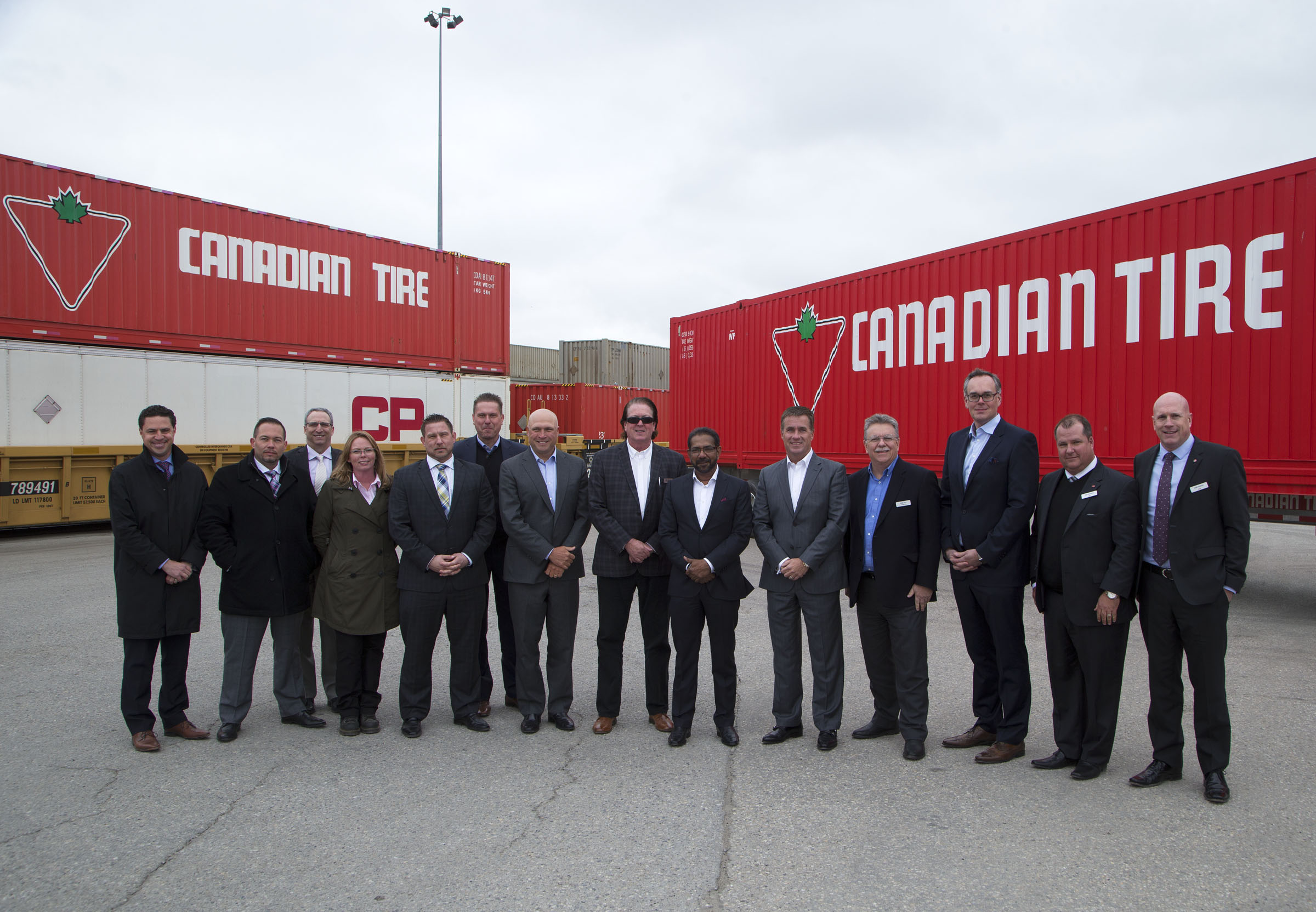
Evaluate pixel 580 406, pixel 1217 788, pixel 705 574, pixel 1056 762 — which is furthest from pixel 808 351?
pixel 580 406

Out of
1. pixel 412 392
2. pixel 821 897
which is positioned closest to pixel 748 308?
pixel 412 392

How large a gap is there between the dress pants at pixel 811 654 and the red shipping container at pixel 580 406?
54.7ft

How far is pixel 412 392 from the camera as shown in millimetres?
14461

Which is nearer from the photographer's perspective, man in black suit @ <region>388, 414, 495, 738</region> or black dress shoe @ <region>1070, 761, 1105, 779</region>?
black dress shoe @ <region>1070, 761, 1105, 779</region>

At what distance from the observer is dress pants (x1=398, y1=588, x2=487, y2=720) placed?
4.02 m

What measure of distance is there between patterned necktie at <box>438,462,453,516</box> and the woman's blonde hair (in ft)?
0.88

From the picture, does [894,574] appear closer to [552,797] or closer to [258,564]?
[552,797]

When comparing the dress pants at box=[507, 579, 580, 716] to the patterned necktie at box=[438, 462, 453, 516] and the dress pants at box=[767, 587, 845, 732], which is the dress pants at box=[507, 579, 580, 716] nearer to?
the patterned necktie at box=[438, 462, 453, 516]

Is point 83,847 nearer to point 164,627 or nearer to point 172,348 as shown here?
point 164,627

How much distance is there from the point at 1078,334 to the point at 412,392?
35.7 feet

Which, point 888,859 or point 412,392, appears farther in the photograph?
point 412,392

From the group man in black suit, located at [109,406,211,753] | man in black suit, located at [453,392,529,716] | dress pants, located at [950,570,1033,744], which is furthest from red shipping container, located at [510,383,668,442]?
dress pants, located at [950,570,1033,744]

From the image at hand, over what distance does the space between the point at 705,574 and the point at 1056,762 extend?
5.76ft

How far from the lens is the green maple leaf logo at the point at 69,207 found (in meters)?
11.1
